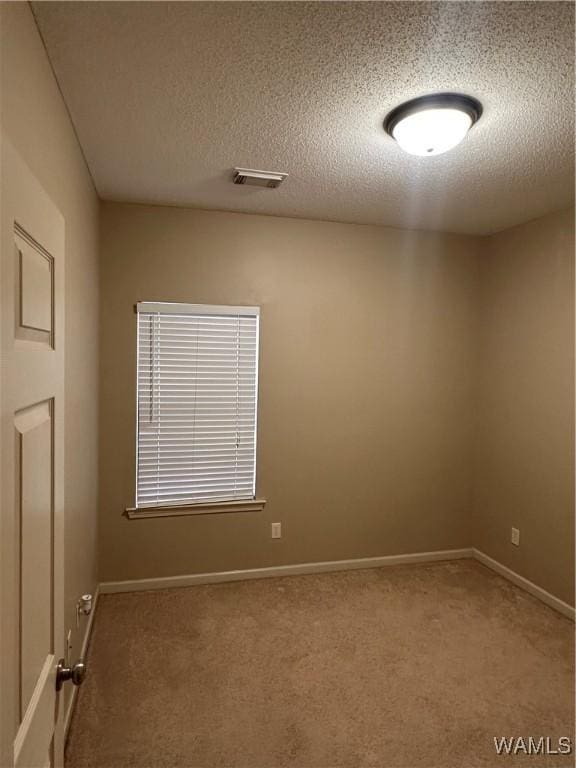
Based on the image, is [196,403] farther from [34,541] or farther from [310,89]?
[34,541]

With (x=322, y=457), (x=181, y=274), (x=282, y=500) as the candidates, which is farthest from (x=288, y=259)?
(x=282, y=500)

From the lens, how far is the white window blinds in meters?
3.27

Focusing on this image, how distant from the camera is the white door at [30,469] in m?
0.72

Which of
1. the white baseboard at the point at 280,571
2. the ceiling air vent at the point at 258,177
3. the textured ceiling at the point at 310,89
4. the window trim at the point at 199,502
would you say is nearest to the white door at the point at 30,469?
the textured ceiling at the point at 310,89

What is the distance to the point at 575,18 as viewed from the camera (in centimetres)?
140

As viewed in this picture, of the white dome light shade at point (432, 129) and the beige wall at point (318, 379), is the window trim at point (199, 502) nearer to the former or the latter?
the beige wall at point (318, 379)

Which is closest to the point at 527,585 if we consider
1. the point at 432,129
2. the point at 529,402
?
the point at 529,402

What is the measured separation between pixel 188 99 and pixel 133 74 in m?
0.23

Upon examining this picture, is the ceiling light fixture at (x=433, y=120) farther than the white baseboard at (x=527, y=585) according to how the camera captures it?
No

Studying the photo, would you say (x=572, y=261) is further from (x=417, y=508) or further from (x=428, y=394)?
(x=417, y=508)

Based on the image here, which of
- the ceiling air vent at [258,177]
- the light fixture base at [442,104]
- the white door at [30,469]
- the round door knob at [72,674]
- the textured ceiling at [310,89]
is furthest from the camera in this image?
the ceiling air vent at [258,177]

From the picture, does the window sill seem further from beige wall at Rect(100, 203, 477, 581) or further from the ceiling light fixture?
the ceiling light fixture

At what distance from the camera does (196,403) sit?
3354 mm

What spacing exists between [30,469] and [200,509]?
2.64 m
